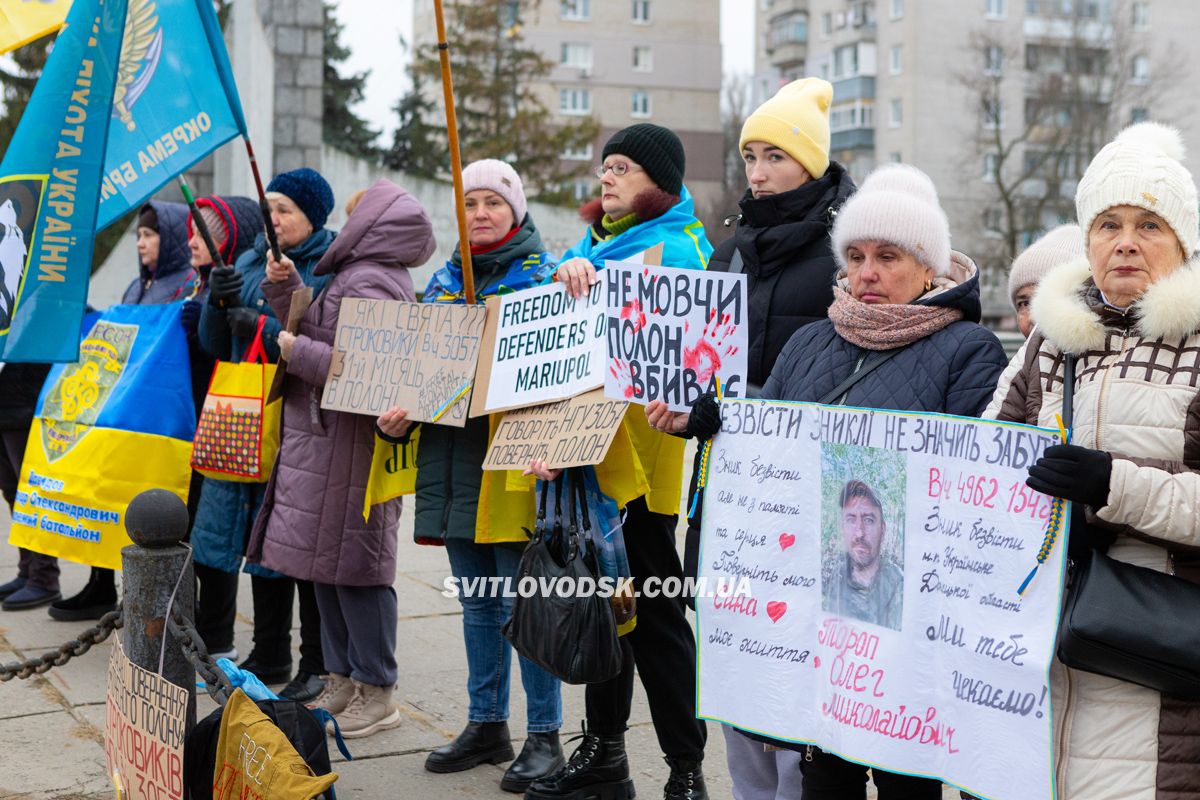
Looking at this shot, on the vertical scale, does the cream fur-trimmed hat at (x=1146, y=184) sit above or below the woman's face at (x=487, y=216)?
below

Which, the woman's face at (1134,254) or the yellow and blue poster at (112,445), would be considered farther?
the yellow and blue poster at (112,445)

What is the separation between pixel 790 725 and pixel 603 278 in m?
1.53

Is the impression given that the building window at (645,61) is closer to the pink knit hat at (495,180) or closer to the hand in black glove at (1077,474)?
the pink knit hat at (495,180)

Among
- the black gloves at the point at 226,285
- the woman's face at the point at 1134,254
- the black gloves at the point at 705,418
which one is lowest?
the black gloves at the point at 705,418

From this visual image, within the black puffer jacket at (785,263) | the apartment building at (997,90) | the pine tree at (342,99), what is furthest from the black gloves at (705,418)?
the apartment building at (997,90)

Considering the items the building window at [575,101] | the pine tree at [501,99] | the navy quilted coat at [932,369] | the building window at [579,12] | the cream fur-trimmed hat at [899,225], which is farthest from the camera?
the building window at [575,101]

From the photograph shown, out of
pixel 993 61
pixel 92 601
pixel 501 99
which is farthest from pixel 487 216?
pixel 993 61

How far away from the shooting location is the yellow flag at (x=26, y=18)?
5.22 metres

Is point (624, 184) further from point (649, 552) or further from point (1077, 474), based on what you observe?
point (1077, 474)

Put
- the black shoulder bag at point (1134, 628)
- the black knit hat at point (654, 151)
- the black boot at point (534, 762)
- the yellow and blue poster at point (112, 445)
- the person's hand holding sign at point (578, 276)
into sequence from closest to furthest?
the black shoulder bag at point (1134, 628)
the person's hand holding sign at point (578, 276)
the black knit hat at point (654, 151)
the black boot at point (534, 762)
the yellow and blue poster at point (112, 445)

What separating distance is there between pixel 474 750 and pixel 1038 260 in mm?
2614

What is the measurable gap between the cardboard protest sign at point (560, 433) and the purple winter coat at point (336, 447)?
941mm

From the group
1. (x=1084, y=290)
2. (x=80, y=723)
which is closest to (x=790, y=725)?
(x=1084, y=290)

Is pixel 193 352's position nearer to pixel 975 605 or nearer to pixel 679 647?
pixel 679 647
